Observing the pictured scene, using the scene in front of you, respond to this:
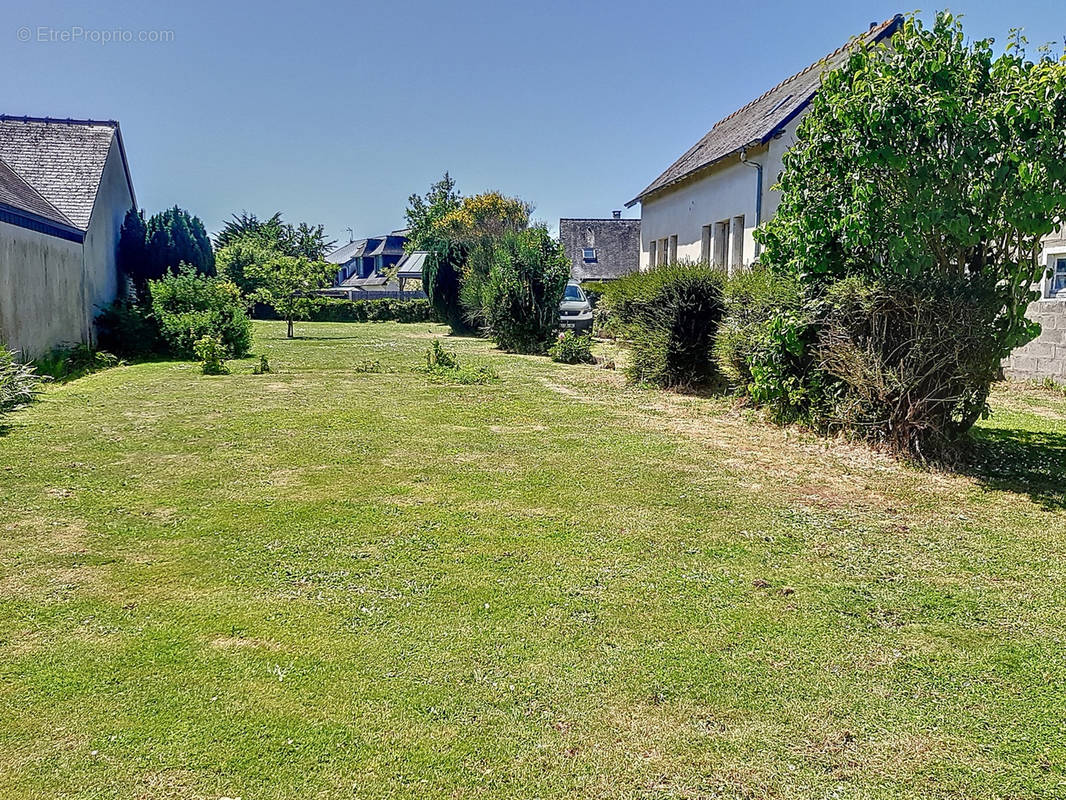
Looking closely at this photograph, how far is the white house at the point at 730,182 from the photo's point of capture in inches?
612

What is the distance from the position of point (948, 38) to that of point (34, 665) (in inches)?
313

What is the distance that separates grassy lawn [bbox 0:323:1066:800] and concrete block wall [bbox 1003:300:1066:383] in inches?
257

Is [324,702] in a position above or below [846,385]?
below

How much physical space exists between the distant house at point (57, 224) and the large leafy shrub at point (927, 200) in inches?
492

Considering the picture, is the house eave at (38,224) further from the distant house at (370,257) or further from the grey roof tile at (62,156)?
the distant house at (370,257)

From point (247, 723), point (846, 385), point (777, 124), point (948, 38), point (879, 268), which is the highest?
point (777, 124)

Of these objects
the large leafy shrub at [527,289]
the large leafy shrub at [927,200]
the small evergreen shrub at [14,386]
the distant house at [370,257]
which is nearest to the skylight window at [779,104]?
the large leafy shrub at [527,289]

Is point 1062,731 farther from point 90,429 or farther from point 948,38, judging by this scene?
point 90,429

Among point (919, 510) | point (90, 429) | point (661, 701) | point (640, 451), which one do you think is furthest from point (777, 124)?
point (661, 701)

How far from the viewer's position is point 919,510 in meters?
5.58

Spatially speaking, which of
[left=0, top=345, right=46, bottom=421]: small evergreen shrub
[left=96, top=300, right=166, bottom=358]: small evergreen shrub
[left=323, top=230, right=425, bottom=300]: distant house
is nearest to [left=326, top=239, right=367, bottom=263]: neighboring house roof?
[left=323, top=230, right=425, bottom=300]: distant house

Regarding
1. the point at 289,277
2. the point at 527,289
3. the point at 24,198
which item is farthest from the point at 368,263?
the point at 24,198

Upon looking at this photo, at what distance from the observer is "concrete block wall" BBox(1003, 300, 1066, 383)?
12117 mm

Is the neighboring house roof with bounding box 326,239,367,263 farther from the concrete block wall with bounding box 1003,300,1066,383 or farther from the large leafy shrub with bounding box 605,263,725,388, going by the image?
the concrete block wall with bounding box 1003,300,1066,383
